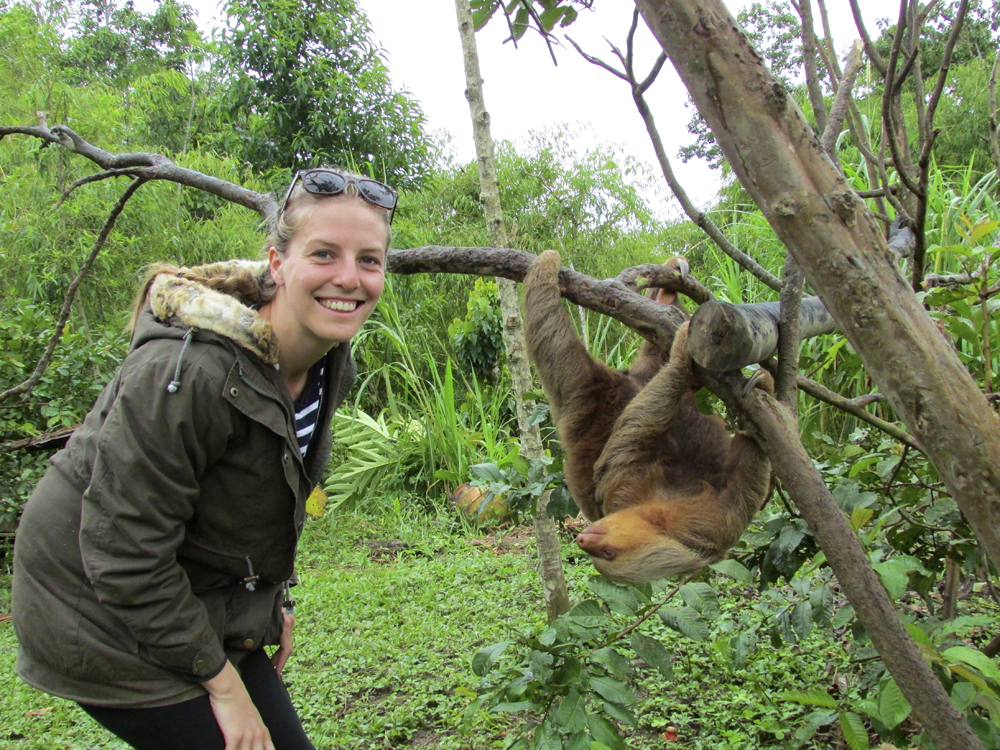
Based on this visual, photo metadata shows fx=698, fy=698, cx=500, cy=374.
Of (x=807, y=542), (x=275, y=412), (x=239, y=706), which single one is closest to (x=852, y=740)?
(x=807, y=542)

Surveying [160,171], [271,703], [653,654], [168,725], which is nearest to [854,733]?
[653,654]

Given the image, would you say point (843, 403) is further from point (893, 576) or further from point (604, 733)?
point (604, 733)

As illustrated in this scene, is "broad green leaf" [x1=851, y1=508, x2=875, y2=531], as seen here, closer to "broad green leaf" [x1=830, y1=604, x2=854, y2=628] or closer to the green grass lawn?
"broad green leaf" [x1=830, y1=604, x2=854, y2=628]

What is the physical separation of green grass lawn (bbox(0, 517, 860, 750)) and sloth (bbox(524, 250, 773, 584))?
55 cm

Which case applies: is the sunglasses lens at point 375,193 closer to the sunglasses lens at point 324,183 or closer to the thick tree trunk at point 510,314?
the sunglasses lens at point 324,183

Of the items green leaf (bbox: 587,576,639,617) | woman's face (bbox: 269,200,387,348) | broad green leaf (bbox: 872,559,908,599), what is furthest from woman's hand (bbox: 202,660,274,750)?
broad green leaf (bbox: 872,559,908,599)

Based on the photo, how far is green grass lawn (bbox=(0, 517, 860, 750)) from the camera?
318 centimetres

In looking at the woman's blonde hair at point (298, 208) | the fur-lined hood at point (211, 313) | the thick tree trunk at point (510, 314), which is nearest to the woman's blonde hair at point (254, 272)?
the woman's blonde hair at point (298, 208)

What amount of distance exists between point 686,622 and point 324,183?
1.68 m

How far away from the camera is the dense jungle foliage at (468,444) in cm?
215

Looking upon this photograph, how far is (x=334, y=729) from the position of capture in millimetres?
3375

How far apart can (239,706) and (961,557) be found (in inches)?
86.7

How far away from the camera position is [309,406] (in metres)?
2.06

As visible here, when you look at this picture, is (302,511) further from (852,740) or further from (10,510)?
(10,510)
